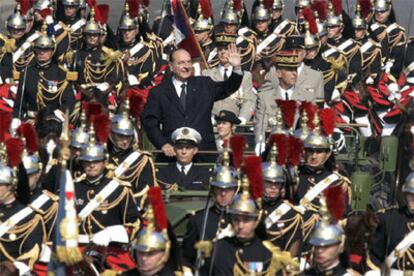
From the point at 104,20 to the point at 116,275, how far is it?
14650mm

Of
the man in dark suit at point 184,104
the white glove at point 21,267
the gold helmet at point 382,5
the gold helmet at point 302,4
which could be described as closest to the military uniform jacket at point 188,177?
the man in dark suit at point 184,104

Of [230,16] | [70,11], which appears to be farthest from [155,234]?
[70,11]

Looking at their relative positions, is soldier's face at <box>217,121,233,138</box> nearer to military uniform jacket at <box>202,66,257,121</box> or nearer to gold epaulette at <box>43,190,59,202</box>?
military uniform jacket at <box>202,66,257,121</box>

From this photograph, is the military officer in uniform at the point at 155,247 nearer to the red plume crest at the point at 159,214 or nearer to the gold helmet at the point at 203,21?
the red plume crest at the point at 159,214

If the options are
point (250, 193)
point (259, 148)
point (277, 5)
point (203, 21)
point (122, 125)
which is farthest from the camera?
point (277, 5)

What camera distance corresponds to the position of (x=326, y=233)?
907 inches

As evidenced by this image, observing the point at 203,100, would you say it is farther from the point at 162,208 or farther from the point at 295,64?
the point at 162,208

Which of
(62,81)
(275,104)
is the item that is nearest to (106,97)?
(62,81)

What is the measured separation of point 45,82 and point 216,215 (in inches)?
407

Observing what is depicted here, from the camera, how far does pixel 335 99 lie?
35.3 m

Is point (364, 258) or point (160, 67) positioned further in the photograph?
point (160, 67)

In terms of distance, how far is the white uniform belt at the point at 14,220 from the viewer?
25406 mm

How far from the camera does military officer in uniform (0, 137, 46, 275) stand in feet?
83.0

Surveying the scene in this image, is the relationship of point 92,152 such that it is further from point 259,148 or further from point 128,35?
point 128,35
